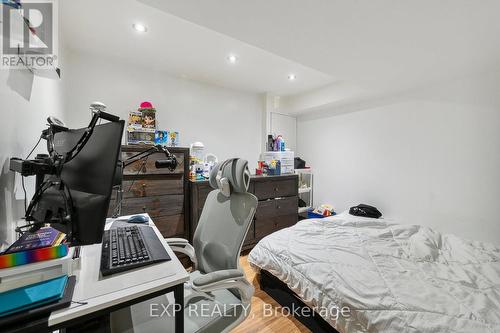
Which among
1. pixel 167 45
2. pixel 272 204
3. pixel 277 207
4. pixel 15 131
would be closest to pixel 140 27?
pixel 167 45

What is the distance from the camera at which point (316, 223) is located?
2418mm

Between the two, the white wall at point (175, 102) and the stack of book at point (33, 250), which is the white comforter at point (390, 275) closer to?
the stack of book at point (33, 250)

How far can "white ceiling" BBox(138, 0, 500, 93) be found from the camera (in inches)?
50.0

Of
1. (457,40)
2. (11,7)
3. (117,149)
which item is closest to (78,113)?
(11,7)

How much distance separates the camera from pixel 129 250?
1.00m

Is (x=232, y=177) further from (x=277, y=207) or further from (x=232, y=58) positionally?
(x=277, y=207)

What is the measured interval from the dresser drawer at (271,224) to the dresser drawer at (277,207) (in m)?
0.06

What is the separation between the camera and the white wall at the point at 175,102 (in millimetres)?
2344

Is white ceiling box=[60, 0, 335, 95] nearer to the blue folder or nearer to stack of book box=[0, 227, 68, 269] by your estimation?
stack of book box=[0, 227, 68, 269]

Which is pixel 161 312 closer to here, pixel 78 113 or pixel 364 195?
pixel 78 113

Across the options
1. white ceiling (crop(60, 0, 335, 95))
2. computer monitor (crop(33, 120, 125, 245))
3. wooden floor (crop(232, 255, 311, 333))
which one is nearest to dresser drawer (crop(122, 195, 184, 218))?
wooden floor (crop(232, 255, 311, 333))

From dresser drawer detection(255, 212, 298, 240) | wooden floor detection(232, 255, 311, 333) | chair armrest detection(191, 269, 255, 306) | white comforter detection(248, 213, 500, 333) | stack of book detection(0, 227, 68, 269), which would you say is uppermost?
stack of book detection(0, 227, 68, 269)

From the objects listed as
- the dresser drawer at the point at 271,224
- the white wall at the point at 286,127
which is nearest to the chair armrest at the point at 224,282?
the dresser drawer at the point at 271,224

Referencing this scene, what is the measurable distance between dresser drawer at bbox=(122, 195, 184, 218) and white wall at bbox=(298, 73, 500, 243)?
2524mm
